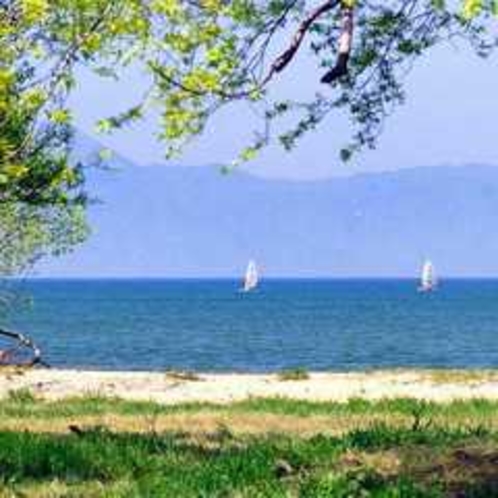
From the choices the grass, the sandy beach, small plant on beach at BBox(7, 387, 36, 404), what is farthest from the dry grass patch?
the grass

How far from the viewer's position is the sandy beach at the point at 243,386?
132ft

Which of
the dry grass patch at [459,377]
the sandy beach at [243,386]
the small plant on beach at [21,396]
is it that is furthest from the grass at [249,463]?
the dry grass patch at [459,377]

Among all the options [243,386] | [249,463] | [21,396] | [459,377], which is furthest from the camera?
[459,377]

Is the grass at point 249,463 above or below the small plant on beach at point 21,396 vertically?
above

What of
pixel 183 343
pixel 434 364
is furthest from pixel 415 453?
pixel 183 343

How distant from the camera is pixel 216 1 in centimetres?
1526

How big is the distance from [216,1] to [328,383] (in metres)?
31.4

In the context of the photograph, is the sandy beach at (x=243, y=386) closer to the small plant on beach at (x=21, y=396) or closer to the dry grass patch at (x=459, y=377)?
the dry grass patch at (x=459, y=377)

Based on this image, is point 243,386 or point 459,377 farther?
point 459,377

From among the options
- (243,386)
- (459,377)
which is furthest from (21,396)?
(459,377)

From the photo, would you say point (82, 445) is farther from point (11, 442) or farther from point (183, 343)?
point (183, 343)

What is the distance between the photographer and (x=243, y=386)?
45250mm

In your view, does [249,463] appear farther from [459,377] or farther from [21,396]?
[459,377]

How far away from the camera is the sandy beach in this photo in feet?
132
